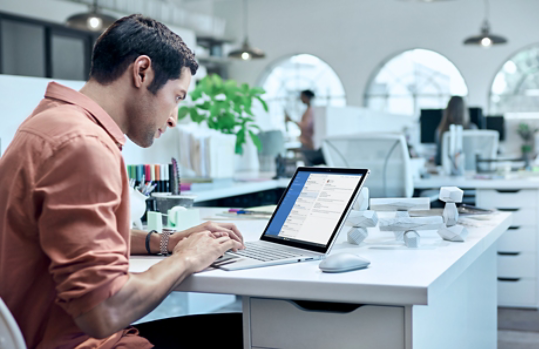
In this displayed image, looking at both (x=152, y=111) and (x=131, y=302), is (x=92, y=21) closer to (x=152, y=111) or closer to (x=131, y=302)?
(x=152, y=111)

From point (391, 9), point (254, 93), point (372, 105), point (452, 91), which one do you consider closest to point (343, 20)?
point (391, 9)

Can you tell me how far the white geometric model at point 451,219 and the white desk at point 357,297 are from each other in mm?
55

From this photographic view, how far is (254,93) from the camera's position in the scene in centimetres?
353

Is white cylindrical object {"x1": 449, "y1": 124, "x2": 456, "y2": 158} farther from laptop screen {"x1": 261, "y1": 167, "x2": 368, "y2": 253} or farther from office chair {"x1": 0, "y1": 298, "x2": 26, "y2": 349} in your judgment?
office chair {"x1": 0, "y1": 298, "x2": 26, "y2": 349}

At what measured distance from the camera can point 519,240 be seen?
340 cm

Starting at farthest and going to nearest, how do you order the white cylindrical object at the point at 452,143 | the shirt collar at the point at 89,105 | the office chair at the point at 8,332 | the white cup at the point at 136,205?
the white cylindrical object at the point at 452,143 < the white cup at the point at 136,205 < the shirt collar at the point at 89,105 < the office chair at the point at 8,332

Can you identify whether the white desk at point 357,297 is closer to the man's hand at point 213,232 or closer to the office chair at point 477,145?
the man's hand at point 213,232

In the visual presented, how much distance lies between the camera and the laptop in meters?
1.26

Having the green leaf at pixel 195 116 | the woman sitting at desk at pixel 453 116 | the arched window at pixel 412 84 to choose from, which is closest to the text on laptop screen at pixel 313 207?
the green leaf at pixel 195 116

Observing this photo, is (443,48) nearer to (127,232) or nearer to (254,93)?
(254,93)

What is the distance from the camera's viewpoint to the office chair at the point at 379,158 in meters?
3.49

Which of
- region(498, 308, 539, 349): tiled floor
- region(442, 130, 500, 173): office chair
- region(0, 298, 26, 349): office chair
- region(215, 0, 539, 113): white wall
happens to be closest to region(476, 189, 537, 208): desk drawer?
region(498, 308, 539, 349): tiled floor

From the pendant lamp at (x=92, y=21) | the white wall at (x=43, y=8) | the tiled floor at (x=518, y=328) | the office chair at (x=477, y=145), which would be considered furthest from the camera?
the white wall at (x=43, y=8)

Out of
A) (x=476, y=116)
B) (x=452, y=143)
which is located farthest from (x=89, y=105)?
(x=476, y=116)
